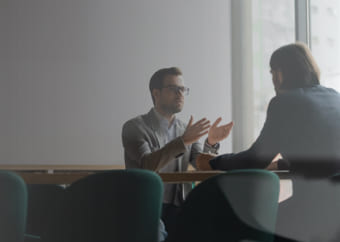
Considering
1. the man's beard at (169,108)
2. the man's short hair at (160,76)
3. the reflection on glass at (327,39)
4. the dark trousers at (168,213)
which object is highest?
the reflection on glass at (327,39)

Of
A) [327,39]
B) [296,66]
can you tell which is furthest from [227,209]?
[327,39]

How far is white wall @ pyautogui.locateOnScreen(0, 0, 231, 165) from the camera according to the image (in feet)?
10.9

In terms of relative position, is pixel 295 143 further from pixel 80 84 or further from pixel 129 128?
pixel 80 84

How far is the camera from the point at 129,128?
2410 millimetres

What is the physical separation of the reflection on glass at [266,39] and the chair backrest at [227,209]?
9.30 ft

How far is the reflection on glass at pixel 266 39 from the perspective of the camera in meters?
4.06

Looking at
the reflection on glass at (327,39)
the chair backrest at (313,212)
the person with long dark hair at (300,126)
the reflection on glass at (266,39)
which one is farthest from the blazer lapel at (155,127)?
the reflection on glass at (327,39)

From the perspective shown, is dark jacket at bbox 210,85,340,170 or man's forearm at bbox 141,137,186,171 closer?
dark jacket at bbox 210,85,340,170

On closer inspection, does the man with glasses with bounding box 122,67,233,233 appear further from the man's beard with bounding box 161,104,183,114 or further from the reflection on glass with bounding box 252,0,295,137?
the reflection on glass with bounding box 252,0,295,137

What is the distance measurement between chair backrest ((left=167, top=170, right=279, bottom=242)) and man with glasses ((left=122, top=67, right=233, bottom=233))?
83cm

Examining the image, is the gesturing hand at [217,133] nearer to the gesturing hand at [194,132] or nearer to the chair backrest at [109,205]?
the gesturing hand at [194,132]

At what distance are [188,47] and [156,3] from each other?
47 centimetres

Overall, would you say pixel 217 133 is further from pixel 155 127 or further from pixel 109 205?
pixel 109 205

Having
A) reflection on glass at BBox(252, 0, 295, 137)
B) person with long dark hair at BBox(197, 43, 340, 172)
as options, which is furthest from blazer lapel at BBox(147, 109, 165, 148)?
reflection on glass at BBox(252, 0, 295, 137)
